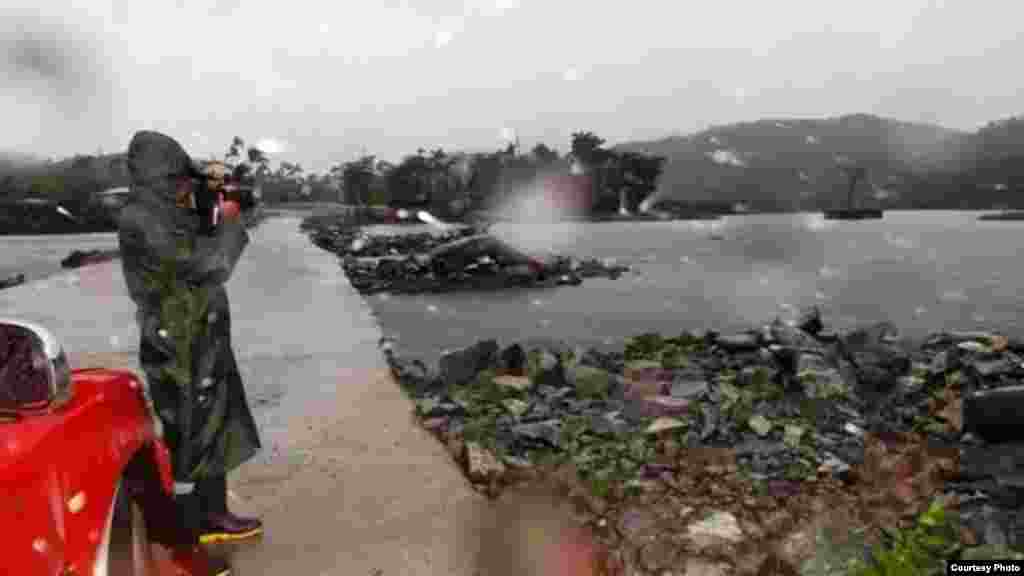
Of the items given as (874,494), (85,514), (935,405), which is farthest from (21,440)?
(935,405)

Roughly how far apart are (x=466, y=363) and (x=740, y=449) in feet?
10.6

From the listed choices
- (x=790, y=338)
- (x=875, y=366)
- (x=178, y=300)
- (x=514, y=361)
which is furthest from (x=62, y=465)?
(x=790, y=338)

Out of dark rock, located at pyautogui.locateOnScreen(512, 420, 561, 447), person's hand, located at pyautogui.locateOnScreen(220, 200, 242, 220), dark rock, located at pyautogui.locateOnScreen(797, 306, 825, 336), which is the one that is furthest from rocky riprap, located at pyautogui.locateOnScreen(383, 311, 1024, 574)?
dark rock, located at pyautogui.locateOnScreen(797, 306, 825, 336)

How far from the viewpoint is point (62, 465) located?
204cm

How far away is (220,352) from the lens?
3408 millimetres

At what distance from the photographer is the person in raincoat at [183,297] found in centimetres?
326

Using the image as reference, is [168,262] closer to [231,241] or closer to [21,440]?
[231,241]

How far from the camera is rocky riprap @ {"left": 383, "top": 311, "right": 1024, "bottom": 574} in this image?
4301mm

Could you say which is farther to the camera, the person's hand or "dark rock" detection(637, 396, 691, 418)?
"dark rock" detection(637, 396, 691, 418)

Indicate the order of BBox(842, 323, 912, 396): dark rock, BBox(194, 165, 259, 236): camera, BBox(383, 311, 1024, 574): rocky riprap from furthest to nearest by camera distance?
1. BBox(842, 323, 912, 396): dark rock
2. BBox(383, 311, 1024, 574): rocky riprap
3. BBox(194, 165, 259, 236): camera

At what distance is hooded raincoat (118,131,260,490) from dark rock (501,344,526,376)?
488 cm

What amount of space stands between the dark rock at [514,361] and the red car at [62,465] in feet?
18.2

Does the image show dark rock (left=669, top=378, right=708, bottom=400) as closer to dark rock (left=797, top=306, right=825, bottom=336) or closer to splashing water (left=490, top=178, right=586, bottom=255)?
dark rock (left=797, top=306, right=825, bottom=336)

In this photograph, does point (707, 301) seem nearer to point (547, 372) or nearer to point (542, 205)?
point (547, 372)
